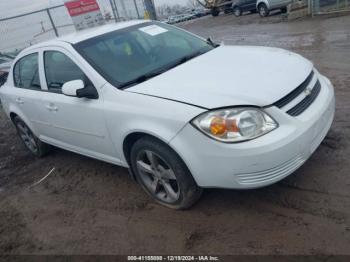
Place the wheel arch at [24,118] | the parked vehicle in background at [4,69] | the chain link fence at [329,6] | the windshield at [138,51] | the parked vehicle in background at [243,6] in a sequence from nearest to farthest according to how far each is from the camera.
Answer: the windshield at [138,51], the wheel arch at [24,118], the parked vehicle in background at [4,69], the chain link fence at [329,6], the parked vehicle in background at [243,6]

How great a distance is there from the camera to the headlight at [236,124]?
2.91m

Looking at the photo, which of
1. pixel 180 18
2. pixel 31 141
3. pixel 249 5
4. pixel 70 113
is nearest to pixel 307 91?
pixel 70 113

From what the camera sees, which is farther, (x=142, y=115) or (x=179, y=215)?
(x=179, y=215)

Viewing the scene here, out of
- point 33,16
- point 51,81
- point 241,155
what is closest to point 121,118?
point 241,155

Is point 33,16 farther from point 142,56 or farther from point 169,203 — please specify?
point 169,203

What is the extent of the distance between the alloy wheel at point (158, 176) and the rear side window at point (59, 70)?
1.06 m

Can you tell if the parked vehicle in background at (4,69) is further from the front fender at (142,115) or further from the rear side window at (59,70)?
the front fender at (142,115)

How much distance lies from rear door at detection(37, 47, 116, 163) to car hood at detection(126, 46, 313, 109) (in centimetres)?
59

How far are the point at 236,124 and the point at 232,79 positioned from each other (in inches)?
21.2

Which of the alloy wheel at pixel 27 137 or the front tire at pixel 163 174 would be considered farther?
the alloy wheel at pixel 27 137

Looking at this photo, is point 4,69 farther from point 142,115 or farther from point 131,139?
point 142,115

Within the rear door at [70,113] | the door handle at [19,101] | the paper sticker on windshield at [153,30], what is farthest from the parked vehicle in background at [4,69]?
the paper sticker on windshield at [153,30]

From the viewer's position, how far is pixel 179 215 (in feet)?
11.6

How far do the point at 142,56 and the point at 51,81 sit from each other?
1222mm
